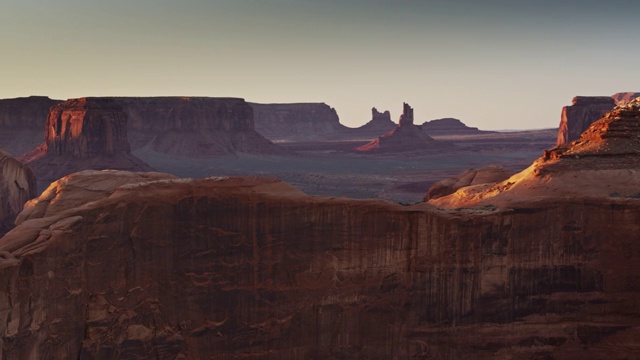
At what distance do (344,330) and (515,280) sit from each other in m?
5.17

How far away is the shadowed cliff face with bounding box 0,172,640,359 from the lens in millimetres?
21234

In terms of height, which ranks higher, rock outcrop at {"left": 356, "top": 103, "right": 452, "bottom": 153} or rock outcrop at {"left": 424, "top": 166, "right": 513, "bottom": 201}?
rock outcrop at {"left": 424, "top": 166, "right": 513, "bottom": 201}

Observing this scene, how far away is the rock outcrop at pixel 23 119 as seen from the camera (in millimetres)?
138000

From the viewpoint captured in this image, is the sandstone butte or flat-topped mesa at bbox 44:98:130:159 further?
flat-topped mesa at bbox 44:98:130:159

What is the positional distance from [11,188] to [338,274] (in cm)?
3918

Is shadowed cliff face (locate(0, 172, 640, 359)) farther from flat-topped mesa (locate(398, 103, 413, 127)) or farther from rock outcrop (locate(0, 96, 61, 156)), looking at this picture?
flat-topped mesa (locate(398, 103, 413, 127))

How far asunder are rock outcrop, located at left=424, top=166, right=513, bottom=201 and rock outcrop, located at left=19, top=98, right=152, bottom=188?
75.4 m

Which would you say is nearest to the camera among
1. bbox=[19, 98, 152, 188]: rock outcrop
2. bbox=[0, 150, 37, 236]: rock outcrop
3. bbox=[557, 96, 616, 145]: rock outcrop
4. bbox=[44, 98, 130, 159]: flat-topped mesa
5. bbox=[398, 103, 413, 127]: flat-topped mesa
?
bbox=[0, 150, 37, 236]: rock outcrop

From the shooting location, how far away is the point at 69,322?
20172 mm

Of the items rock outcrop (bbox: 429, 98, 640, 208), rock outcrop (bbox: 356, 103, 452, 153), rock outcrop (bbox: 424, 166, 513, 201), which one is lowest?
rock outcrop (bbox: 356, 103, 452, 153)

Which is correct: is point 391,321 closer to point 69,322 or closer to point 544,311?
point 544,311

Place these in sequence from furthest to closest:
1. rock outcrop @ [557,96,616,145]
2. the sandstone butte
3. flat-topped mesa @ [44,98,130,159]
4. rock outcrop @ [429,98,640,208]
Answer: rock outcrop @ [557,96,616,145]
flat-topped mesa @ [44,98,130,159]
rock outcrop @ [429,98,640,208]
the sandstone butte

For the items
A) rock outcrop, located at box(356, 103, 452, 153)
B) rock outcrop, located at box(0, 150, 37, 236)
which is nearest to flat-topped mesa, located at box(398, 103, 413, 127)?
rock outcrop, located at box(356, 103, 452, 153)

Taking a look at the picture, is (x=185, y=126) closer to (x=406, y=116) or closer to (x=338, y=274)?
(x=406, y=116)
